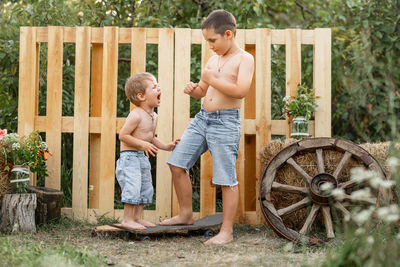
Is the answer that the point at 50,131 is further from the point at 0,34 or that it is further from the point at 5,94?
the point at 0,34

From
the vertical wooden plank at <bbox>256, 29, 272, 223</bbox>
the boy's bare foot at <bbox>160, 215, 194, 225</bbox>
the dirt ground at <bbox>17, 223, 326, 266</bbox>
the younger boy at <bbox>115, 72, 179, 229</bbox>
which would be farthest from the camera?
the vertical wooden plank at <bbox>256, 29, 272, 223</bbox>

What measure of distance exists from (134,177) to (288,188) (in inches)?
46.0

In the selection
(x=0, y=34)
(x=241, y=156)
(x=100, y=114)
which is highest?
(x=0, y=34)

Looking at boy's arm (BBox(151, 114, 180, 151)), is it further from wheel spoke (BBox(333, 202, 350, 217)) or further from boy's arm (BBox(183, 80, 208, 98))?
wheel spoke (BBox(333, 202, 350, 217))

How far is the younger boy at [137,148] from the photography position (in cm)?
378

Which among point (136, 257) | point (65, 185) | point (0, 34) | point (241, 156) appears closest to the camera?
Answer: point (136, 257)

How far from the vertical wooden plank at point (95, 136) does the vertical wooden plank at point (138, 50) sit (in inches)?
14.1

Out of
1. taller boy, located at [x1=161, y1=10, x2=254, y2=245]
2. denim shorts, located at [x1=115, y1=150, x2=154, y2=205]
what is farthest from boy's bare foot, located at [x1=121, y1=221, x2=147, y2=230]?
taller boy, located at [x1=161, y1=10, x2=254, y2=245]

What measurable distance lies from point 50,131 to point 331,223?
2528mm

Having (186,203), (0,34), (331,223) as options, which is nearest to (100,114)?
(186,203)

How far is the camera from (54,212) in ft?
13.6

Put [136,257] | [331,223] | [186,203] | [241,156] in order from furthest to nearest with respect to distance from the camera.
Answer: [241,156]
[186,203]
[331,223]
[136,257]

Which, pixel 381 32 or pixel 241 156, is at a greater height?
pixel 381 32

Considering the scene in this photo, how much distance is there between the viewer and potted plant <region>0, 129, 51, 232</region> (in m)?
3.79
